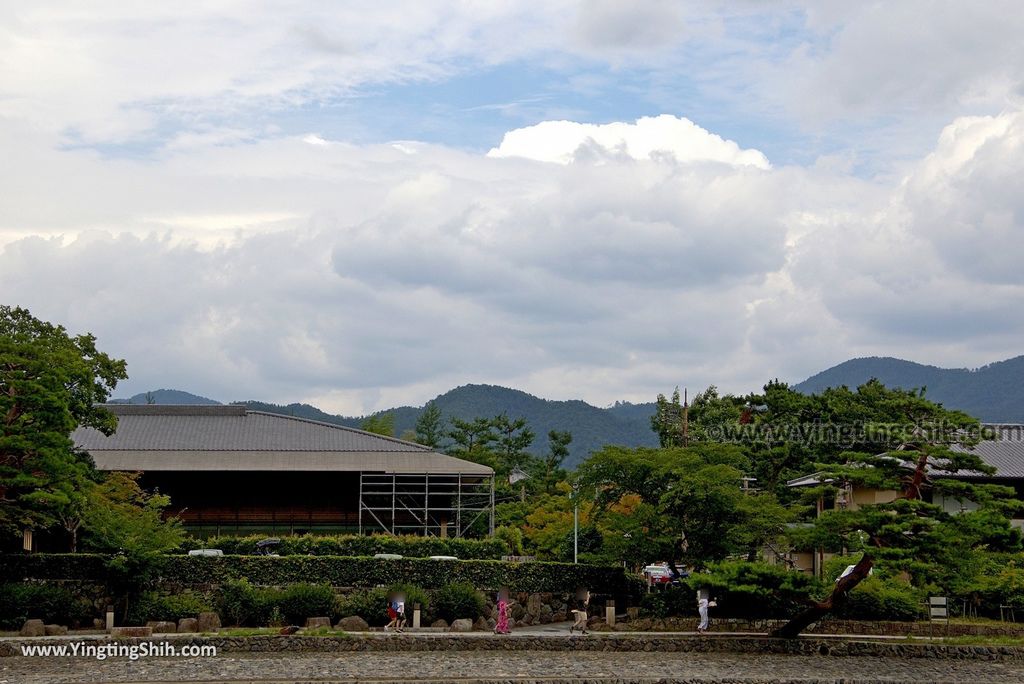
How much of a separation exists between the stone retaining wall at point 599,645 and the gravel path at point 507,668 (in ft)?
1.14

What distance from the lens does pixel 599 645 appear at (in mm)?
31094

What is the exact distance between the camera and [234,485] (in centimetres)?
4634

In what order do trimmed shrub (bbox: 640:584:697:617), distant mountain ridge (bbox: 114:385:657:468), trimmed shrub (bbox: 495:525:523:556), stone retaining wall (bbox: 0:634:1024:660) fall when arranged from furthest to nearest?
distant mountain ridge (bbox: 114:385:657:468), trimmed shrub (bbox: 495:525:523:556), trimmed shrub (bbox: 640:584:697:617), stone retaining wall (bbox: 0:634:1024:660)

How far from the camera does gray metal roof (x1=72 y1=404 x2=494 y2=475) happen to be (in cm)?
4472

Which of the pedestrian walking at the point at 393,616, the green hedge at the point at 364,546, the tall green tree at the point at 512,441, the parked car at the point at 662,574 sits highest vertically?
the tall green tree at the point at 512,441

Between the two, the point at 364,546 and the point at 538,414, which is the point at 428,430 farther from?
the point at 538,414

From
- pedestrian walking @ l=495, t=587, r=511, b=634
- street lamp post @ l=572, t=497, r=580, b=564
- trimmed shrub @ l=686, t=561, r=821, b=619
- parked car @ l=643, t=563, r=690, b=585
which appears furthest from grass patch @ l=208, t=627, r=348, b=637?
parked car @ l=643, t=563, r=690, b=585

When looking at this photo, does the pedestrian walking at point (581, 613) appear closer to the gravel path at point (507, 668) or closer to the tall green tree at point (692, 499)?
the gravel path at point (507, 668)

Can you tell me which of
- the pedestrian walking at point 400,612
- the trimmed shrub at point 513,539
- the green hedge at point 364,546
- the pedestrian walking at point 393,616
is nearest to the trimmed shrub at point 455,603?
the pedestrian walking at point 400,612

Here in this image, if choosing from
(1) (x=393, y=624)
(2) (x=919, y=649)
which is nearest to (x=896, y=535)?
(2) (x=919, y=649)

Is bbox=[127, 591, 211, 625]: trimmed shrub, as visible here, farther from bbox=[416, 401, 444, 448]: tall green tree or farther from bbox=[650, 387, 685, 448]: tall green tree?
bbox=[416, 401, 444, 448]: tall green tree

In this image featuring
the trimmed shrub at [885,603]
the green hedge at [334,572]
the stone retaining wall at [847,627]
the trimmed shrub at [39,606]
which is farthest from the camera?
the green hedge at [334,572]

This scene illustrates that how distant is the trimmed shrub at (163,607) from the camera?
32969mm

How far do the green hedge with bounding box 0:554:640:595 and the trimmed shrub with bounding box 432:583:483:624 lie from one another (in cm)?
60
